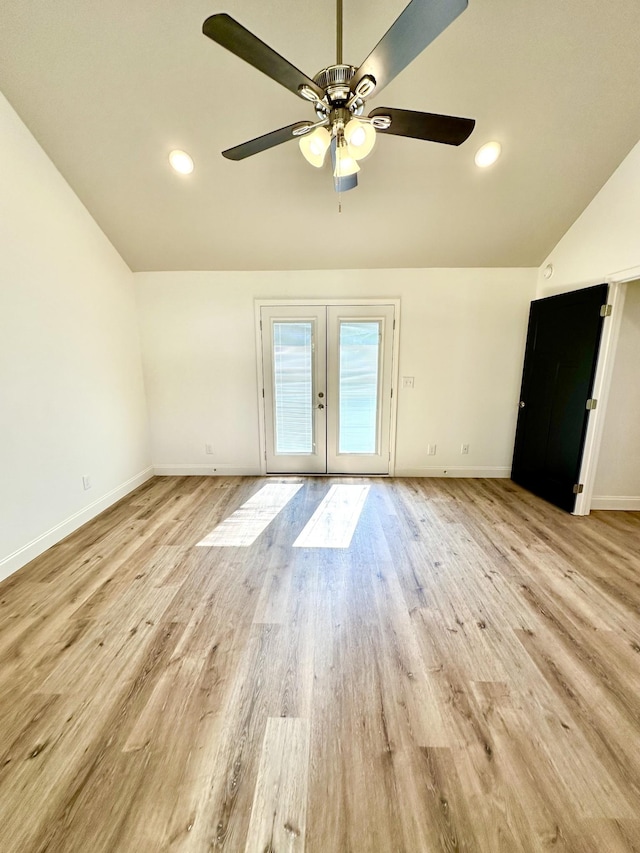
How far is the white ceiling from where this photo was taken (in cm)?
181

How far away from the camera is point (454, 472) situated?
4055 millimetres

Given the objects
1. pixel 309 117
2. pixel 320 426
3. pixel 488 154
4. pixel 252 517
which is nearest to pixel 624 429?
pixel 488 154

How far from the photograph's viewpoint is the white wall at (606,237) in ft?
8.16

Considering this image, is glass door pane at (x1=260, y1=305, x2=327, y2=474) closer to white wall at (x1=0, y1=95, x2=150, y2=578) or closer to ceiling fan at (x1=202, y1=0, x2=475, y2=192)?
white wall at (x1=0, y1=95, x2=150, y2=578)

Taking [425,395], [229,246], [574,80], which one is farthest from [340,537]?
[574,80]

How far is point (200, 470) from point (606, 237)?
15.4 feet

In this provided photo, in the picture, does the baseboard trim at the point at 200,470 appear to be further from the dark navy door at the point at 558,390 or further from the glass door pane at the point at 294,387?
the dark navy door at the point at 558,390

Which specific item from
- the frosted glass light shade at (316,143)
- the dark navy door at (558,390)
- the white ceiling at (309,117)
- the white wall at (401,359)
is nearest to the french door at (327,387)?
the white wall at (401,359)

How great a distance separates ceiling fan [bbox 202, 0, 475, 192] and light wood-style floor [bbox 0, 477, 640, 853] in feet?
8.19

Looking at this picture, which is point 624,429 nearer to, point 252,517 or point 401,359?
point 401,359

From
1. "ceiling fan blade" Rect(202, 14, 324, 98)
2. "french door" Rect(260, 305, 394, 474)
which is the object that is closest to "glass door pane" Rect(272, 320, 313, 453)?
"french door" Rect(260, 305, 394, 474)

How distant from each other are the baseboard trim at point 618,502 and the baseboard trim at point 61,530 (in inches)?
188

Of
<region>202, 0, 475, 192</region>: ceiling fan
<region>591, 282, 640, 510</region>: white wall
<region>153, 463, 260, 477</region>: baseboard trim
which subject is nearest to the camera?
<region>202, 0, 475, 192</region>: ceiling fan

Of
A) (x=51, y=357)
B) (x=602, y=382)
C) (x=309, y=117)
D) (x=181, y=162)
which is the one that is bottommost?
(x=602, y=382)
